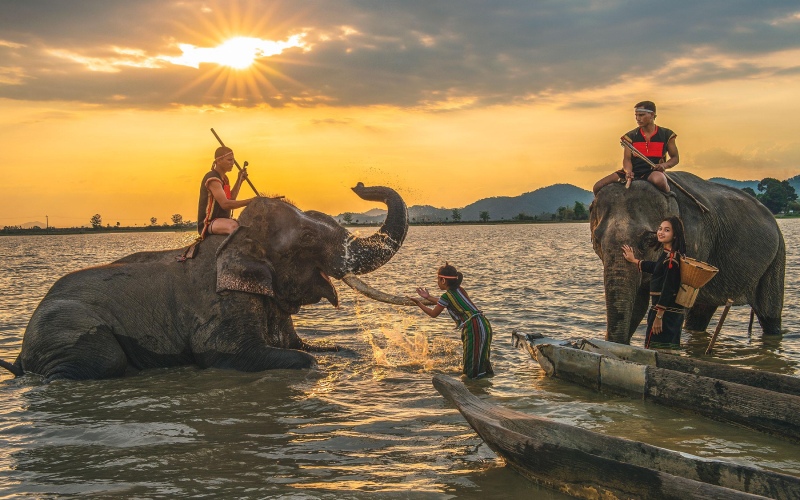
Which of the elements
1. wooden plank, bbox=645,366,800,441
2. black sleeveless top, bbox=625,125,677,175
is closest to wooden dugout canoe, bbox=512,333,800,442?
wooden plank, bbox=645,366,800,441

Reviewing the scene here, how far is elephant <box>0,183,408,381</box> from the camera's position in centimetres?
1060

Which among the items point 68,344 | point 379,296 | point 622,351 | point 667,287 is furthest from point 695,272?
point 68,344

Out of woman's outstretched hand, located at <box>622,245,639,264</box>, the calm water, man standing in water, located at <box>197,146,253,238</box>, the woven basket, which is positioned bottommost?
the calm water

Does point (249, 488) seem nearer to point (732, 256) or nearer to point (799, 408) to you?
point (799, 408)

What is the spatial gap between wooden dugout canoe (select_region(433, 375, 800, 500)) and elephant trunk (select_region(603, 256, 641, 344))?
4.56 meters

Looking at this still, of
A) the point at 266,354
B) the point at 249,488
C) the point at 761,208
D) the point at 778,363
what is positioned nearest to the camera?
the point at 249,488

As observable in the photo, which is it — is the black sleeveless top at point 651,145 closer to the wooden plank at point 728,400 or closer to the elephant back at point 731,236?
the elephant back at point 731,236

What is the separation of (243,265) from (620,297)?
531 centimetres

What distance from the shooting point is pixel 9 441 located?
799 centimetres

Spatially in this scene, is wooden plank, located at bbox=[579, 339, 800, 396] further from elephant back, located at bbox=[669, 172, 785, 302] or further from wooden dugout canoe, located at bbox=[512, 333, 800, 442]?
elephant back, located at bbox=[669, 172, 785, 302]

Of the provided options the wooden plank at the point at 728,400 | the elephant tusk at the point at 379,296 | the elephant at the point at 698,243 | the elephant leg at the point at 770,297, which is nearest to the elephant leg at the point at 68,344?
the elephant tusk at the point at 379,296

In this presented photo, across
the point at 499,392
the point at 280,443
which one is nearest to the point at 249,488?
the point at 280,443

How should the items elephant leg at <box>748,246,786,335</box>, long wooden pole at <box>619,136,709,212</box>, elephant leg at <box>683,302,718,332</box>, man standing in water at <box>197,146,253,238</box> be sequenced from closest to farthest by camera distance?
1. man standing in water at <box>197,146,253,238</box>
2. long wooden pole at <box>619,136,709,212</box>
3. elephant leg at <box>748,246,786,335</box>
4. elephant leg at <box>683,302,718,332</box>

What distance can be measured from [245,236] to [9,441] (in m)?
4.16
